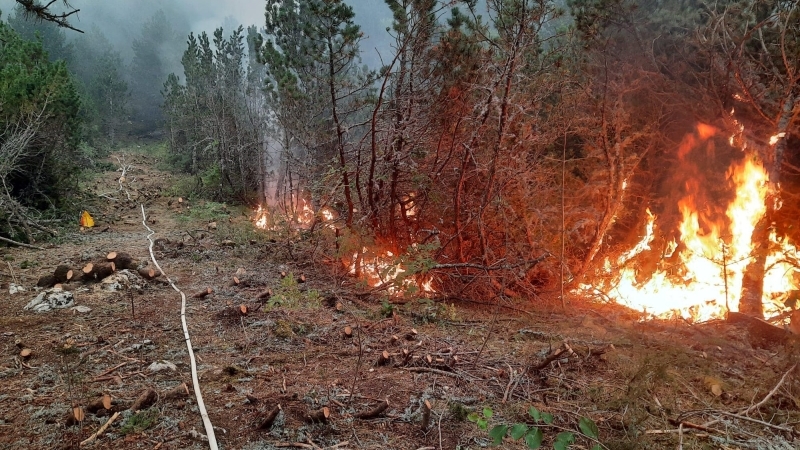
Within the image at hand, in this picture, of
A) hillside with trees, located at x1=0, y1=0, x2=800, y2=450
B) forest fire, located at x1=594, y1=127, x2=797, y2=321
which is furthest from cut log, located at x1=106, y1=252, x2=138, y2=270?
forest fire, located at x1=594, y1=127, x2=797, y2=321

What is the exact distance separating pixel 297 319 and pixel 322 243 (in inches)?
144

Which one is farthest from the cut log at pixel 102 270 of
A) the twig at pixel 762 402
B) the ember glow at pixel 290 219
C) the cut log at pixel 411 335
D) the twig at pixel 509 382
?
the twig at pixel 762 402

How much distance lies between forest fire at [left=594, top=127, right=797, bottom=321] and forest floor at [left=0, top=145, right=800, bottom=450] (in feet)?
2.08

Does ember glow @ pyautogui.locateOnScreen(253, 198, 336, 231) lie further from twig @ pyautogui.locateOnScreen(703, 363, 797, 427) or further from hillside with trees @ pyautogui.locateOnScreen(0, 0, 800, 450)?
twig @ pyautogui.locateOnScreen(703, 363, 797, 427)

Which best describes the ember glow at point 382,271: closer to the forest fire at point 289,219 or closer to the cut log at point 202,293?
the cut log at point 202,293

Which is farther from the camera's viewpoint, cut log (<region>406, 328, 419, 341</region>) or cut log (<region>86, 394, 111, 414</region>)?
cut log (<region>406, 328, 419, 341</region>)

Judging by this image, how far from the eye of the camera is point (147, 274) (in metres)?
6.91

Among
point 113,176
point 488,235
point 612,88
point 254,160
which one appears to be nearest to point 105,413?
point 488,235

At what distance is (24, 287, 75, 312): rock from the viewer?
553 cm

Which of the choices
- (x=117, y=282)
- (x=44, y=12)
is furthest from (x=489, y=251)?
(x=44, y=12)

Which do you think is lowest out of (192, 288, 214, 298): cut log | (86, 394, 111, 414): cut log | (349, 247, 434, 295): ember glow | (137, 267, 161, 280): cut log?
Result: (86, 394, 111, 414): cut log

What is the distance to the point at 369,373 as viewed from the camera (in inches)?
153

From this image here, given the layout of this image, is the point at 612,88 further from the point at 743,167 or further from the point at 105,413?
the point at 105,413

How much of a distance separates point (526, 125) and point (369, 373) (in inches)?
183
